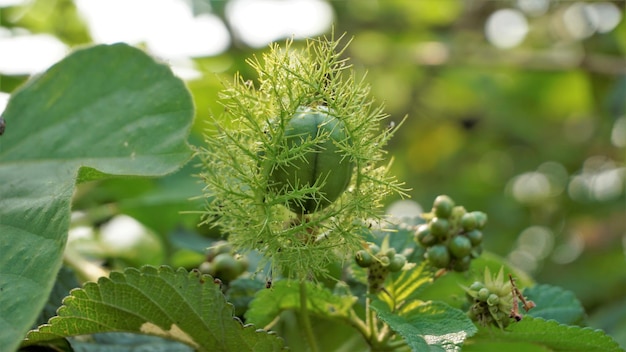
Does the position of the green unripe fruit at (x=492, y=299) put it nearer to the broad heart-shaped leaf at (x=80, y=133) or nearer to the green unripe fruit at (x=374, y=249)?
the green unripe fruit at (x=374, y=249)

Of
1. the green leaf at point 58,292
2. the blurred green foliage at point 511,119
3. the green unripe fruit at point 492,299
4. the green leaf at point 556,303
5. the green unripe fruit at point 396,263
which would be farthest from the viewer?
the blurred green foliage at point 511,119

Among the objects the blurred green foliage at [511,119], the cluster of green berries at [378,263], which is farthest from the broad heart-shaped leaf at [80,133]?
the blurred green foliage at [511,119]

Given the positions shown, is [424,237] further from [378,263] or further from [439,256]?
[378,263]

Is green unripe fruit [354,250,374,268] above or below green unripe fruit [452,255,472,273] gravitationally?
below

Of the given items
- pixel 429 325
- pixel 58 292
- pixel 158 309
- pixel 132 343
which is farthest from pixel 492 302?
pixel 58 292

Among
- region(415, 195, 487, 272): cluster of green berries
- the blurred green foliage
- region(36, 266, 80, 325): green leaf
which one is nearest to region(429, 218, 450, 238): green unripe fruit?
region(415, 195, 487, 272): cluster of green berries

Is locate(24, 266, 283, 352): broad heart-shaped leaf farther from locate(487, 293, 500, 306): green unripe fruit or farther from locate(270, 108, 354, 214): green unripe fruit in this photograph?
locate(487, 293, 500, 306): green unripe fruit
